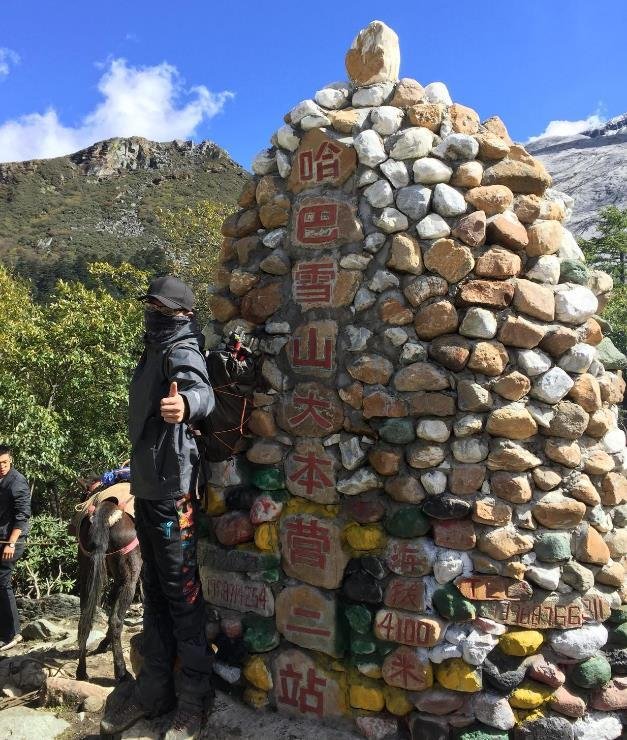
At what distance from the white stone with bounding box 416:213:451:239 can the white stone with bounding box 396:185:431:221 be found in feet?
0.14

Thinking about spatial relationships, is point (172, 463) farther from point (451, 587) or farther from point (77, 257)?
point (77, 257)

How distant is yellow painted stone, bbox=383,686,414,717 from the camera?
292cm

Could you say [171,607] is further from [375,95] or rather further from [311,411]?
[375,95]

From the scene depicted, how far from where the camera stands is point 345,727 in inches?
120

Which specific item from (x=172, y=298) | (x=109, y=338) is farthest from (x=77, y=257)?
(x=172, y=298)

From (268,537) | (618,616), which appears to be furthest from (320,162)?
(618,616)

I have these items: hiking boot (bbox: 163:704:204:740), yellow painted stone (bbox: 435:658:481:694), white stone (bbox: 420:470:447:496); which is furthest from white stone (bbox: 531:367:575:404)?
hiking boot (bbox: 163:704:204:740)

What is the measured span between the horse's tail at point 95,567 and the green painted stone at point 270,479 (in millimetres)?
1415

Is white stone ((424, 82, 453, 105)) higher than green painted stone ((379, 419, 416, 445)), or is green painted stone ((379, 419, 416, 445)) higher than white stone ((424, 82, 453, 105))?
white stone ((424, 82, 453, 105))

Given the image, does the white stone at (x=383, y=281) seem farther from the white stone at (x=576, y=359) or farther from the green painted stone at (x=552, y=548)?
the green painted stone at (x=552, y=548)

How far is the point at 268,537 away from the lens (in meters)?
3.28

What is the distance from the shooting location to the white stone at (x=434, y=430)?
289 cm

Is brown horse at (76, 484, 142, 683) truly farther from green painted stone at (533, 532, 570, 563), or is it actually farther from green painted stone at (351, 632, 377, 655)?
green painted stone at (533, 532, 570, 563)

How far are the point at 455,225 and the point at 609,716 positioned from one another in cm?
235
